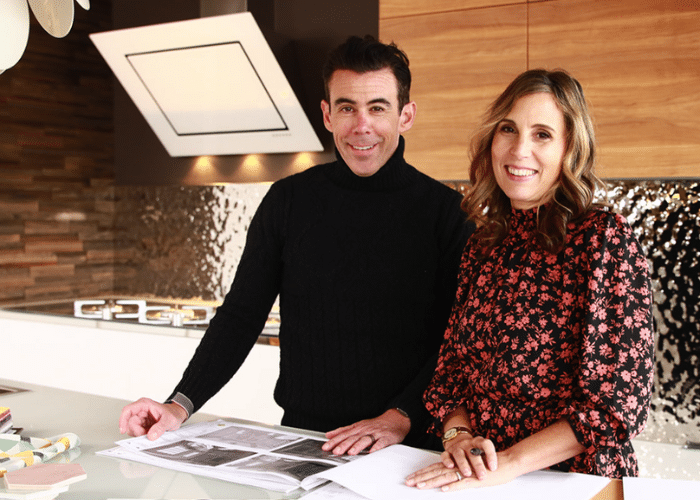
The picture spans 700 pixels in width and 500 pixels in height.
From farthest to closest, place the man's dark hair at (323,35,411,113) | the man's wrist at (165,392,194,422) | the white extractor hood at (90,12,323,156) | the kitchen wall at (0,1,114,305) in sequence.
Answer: the kitchen wall at (0,1,114,305), the white extractor hood at (90,12,323,156), the man's dark hair at (323,35,411,113), the man's wrist at (165,392,194,422)

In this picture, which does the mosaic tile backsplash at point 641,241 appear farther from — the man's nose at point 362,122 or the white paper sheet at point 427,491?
the white paper sheet at point 427,491

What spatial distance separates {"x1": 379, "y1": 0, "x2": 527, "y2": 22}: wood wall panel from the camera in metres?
2.57

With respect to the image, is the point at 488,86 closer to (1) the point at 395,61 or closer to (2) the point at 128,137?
(1) the point at 395,61

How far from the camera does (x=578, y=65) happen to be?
2.42 m

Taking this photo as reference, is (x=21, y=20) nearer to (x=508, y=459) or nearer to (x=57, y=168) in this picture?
(x=508, y=459)

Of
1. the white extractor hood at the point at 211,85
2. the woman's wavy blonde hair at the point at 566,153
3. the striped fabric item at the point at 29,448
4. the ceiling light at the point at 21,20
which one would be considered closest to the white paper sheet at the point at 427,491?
the woman's wavy blonde hair at the point at 566,153

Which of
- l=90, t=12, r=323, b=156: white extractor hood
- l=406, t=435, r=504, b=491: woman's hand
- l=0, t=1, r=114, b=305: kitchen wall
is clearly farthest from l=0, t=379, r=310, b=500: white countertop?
l=0, t=1, r=114, b=305: kitchen wall

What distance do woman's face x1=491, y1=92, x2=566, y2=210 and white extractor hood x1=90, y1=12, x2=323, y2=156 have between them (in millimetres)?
1835

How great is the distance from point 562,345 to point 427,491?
30 centimetres

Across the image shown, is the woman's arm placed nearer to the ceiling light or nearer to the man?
the man

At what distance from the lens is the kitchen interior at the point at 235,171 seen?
2.36m

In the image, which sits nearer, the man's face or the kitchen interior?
the man's face

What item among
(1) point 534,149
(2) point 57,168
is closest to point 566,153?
(1) point 534,149

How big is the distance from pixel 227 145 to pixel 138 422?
84.1 inches
